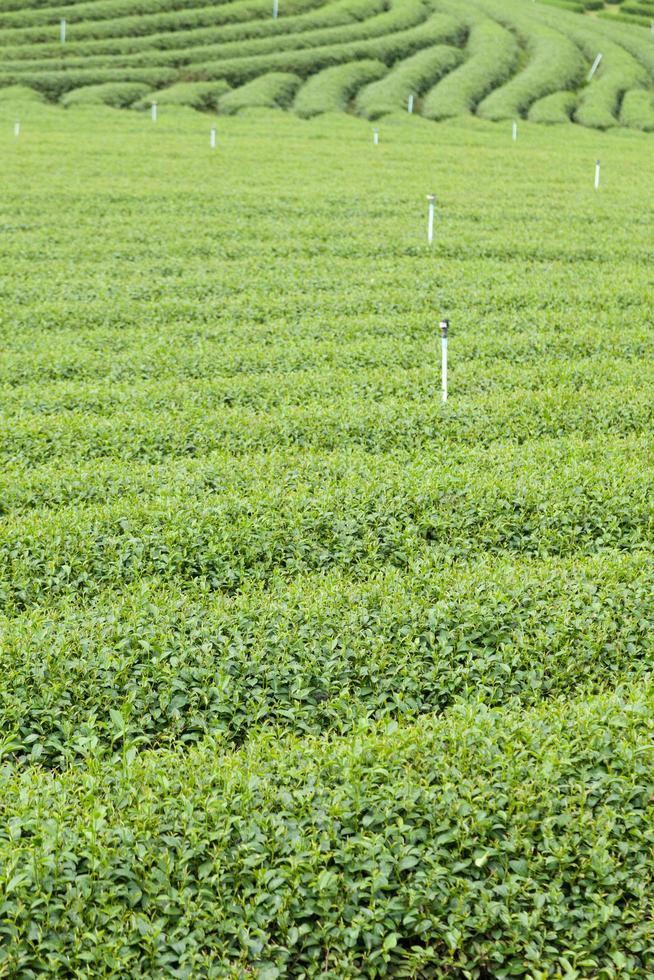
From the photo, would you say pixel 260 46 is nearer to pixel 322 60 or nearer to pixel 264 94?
pixel 322 60

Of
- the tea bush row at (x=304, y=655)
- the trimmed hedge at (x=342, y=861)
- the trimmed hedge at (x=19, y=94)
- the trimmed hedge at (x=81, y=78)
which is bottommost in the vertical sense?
the trimmed hedge at (x=342, y=861)

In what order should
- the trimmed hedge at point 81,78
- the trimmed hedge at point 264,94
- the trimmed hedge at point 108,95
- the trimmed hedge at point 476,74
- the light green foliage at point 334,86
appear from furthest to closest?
the trimmed hedge at point 476,74
the light green foliage at point 334,86
the trimmed hedge at point 264,94
the trimmed hedge at point 81,78
the trimmed hedge at point 108,95

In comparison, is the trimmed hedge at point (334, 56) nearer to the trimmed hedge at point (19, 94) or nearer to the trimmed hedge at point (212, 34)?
the trimmed hedge at point (212, 34)

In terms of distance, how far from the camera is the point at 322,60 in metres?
49.2

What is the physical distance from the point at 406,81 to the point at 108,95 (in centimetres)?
1395

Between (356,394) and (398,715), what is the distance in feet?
23.6

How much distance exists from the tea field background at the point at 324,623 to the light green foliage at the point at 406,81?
27438 millimetres

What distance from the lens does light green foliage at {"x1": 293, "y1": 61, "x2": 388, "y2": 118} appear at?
44.2m

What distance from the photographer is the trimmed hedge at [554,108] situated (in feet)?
147

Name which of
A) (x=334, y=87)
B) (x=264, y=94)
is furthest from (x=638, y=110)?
(x=264, y=94)

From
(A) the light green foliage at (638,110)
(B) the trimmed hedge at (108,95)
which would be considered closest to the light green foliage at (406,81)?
(A) the light green foliage at (638,110)

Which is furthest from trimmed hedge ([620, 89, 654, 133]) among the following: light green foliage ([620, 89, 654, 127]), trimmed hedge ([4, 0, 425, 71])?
trimmed hedge ([4, 0, 425, 71])

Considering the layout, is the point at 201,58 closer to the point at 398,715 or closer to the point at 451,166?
the point at 451,166

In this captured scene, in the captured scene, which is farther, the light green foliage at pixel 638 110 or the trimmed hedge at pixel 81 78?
the light green foliage at pixel 638 110
